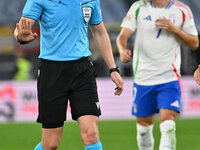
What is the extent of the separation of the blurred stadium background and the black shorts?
14.6 ft

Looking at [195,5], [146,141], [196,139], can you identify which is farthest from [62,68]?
[195,5]

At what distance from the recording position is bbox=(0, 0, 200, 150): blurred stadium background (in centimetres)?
1212

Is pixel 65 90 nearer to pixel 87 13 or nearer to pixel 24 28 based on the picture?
pixel 87 13

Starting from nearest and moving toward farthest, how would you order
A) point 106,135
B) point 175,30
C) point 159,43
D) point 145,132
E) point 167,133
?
point 167,133 < point 175,30 < point 159,43 < point 145,132 < point 106,135

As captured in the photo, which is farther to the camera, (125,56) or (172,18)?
(172,18)

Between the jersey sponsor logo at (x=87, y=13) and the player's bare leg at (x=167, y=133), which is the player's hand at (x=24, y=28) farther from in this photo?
A: the player's bare leg at (x=167, y=133)

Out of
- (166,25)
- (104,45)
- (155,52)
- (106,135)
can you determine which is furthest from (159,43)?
(106,135)

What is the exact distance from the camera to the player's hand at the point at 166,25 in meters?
7.71

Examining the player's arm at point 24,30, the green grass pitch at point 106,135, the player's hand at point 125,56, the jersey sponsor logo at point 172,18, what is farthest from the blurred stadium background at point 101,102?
the player's arm at point 24,30

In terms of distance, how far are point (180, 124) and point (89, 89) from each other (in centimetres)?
945

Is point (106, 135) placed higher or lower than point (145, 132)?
lower

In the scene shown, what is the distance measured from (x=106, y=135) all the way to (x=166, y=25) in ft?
18.9

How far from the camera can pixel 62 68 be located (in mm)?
6277

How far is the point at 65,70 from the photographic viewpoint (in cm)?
628
